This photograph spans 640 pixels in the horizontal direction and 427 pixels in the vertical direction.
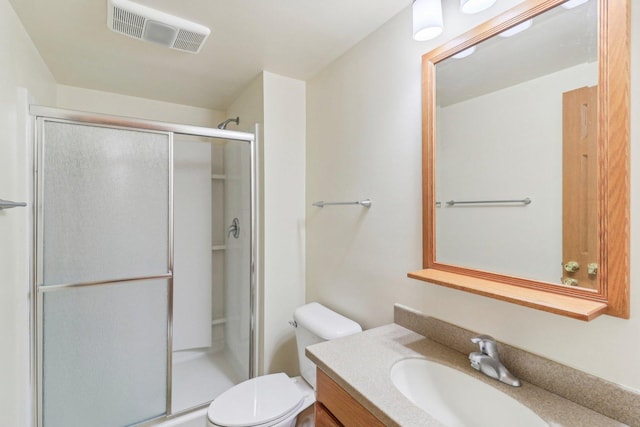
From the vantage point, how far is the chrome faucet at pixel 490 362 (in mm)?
874

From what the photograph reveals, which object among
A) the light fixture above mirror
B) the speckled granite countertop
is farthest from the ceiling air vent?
the speckled granite countertop

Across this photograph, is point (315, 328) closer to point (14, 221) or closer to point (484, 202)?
point (484, 202)

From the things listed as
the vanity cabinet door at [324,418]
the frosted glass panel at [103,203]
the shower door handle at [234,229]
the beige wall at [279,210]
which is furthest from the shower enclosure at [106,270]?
the vanity cabinet door at [324,418]

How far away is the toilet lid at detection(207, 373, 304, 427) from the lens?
1298mm

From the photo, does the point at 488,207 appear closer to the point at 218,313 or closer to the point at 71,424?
the point at 71,424

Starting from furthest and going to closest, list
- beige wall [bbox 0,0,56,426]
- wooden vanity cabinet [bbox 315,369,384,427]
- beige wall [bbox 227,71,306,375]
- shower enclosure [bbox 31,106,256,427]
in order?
beige wall [bbox 227,71,306,375], shower enclosure [bbox 31,106,256,427], beige wall [bbox 0,0,56,426], wooden vanity cabinet [bbox 315,369,384,427]

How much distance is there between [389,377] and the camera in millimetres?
894

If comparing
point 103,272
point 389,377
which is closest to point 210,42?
point 103,272

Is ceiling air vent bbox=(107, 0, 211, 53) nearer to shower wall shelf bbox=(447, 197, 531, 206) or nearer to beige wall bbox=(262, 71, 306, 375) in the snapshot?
beige wall bbox=(262, 71, 306, 375)

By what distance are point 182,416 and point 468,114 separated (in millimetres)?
2207

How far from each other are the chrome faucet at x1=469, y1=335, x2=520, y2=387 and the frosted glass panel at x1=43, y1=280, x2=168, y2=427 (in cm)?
161

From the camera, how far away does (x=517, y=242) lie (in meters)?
0.92

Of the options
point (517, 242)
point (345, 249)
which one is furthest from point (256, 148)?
Answer: point (517, 242)

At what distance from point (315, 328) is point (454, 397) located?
2.41ft
